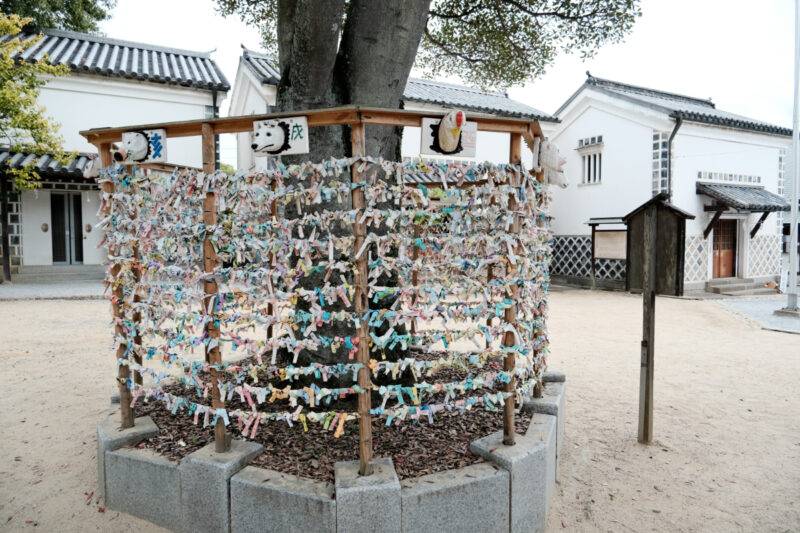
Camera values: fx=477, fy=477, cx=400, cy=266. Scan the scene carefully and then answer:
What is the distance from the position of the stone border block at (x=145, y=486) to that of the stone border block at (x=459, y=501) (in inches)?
52.7

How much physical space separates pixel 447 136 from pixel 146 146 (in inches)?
70.7

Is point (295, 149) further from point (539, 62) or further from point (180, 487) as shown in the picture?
point (539, 62)

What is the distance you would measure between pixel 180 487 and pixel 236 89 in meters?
17.2

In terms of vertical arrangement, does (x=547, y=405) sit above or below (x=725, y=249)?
below

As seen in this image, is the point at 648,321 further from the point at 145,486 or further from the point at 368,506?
the point at 145,486

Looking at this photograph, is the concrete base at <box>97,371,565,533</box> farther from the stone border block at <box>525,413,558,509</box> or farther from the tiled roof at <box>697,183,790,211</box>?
the tiled roof at <box>697,183,790,211</box>

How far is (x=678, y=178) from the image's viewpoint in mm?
13750

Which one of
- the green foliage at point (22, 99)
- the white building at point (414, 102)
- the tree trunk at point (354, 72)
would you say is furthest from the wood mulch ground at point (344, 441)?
the white building at point (414, 102)

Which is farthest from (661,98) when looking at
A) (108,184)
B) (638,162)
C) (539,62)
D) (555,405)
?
Answer: (108,184)

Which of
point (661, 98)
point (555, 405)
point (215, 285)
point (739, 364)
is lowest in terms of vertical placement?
point (739, 364)

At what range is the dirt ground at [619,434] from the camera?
116 inches

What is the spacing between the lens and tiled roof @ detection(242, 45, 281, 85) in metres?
12.9

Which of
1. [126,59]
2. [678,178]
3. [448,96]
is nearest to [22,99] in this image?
[126,59]

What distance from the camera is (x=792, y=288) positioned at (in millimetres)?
10188
